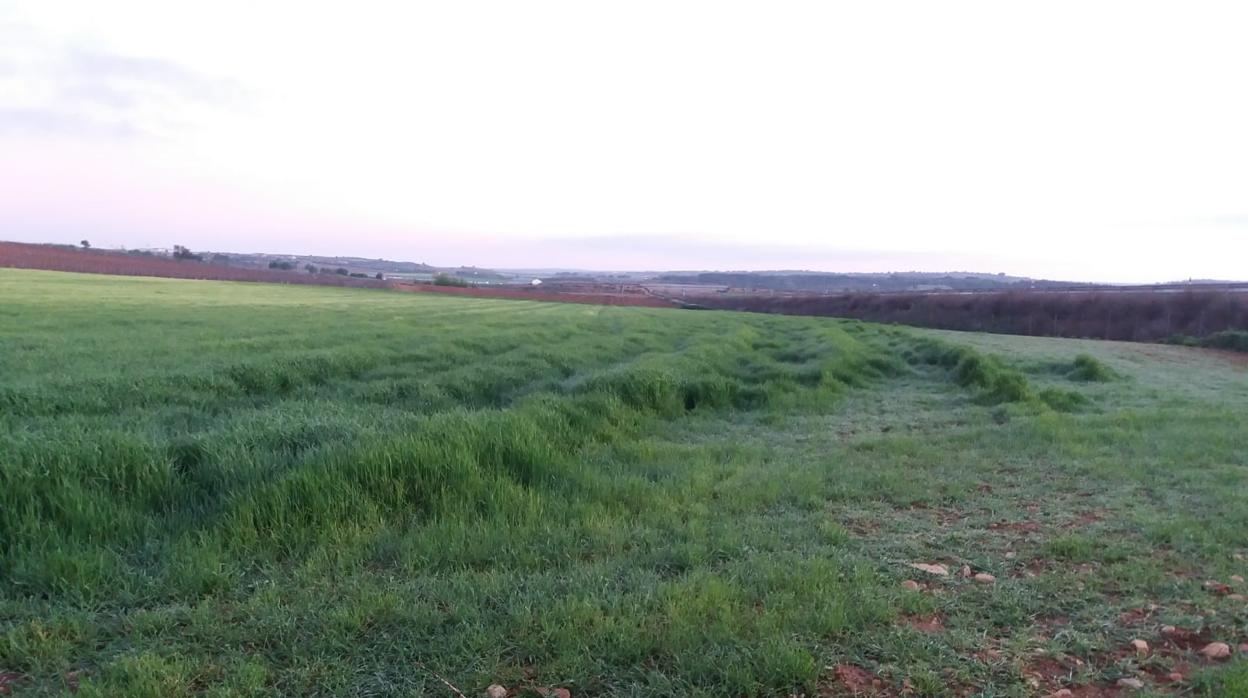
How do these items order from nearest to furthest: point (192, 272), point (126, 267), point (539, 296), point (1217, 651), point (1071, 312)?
point (1217, 651)
point (1071, 312)
point (126, 267)
point (192, 272)
point (539, 296)

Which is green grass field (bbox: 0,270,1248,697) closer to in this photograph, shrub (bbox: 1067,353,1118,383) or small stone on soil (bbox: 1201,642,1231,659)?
small stone on soil (bbox: 1201,642,1231,659)

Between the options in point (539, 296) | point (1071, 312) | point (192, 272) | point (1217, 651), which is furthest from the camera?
point (539, 296)

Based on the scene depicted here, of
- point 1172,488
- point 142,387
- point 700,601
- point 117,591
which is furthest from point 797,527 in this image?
point 142,387

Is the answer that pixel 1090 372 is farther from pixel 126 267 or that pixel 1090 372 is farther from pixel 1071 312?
pixel 126 267

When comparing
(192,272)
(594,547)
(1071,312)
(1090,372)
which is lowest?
(1090,372)

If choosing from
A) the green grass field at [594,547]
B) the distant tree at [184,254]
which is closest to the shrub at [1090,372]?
the green grass field at [594,547]

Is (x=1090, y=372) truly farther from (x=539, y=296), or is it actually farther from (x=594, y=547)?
(x=539, y=296)

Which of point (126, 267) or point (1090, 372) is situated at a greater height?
point (126, 267)

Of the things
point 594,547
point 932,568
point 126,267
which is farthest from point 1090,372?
point 126,267

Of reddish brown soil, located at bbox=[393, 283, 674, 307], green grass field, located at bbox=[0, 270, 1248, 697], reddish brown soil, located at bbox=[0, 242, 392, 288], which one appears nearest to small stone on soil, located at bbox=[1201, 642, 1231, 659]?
green grass field, located at bbox=[0, 270, 1248, 697]

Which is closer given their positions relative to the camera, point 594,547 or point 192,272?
point 594,547

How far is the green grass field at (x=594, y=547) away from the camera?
3.95m

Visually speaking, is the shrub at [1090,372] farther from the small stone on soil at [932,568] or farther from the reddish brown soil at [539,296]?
the reddish brown soil at [539,296]

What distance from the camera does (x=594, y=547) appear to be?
18.9ft
